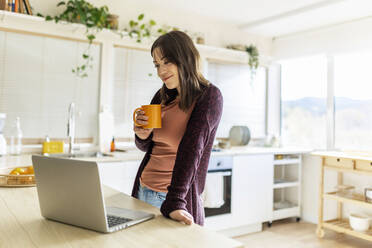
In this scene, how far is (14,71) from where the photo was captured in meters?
2.87

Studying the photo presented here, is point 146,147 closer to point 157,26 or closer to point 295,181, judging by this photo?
point 157,26

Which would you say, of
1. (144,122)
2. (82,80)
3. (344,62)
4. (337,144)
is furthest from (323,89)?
(144,122)

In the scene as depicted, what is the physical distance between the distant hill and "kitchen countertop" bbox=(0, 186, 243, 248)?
3329mm

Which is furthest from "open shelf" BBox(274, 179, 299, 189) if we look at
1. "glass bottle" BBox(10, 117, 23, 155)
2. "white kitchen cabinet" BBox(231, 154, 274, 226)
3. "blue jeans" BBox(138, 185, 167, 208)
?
"blue jeans" BBox(138, 185, 167, 208)

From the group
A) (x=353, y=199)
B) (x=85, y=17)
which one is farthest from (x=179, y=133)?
(x=353, y=199)

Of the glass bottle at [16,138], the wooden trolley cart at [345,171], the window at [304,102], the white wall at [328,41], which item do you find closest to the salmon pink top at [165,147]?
the glass bottle at [16,138]

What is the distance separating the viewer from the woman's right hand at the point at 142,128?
1.23m

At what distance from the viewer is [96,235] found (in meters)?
0.86

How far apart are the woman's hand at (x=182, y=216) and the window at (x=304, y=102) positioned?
3513 millimetres

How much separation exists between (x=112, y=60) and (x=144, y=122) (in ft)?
7.45

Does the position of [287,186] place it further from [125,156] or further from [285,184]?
[125,156]

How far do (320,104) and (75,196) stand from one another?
377 centimetres

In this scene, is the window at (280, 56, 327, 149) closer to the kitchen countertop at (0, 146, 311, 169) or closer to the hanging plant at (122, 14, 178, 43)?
the kitchen countertop at (0, 146, 311, 169)

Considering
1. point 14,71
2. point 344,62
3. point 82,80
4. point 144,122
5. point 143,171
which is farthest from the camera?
point 344,62
